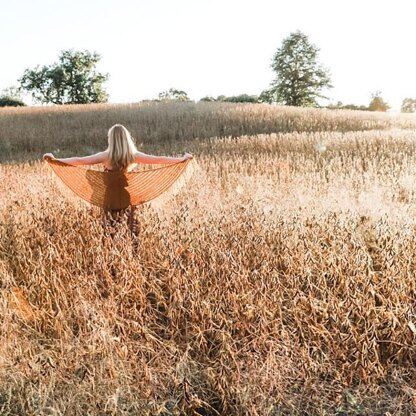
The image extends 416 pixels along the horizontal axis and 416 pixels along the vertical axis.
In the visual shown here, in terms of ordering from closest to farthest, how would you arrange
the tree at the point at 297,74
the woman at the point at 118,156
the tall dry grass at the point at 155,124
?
the woman at the point at 118,156, the tall dry grass at the point at 155,124, the tree at the point at 297,74

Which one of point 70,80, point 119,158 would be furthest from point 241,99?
point 119,158

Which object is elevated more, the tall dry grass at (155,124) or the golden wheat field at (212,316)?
the tall dry grass at (155,124)

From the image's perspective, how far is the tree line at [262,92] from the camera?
157 feet

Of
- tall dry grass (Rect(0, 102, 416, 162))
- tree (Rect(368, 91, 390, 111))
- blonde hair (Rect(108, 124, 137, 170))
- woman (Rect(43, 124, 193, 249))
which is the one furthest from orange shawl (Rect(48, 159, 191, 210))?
tree (Rect(368, 91, 390, 111))

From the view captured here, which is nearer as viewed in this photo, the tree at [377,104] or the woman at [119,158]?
the woman at [119,158]

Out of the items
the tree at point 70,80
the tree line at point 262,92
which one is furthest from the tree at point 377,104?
the tree at point 70,80

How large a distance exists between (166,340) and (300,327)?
0.76 m

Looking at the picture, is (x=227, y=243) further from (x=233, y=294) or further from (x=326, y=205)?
(x=326, y=205)

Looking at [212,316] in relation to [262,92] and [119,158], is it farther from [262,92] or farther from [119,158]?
[262,92]

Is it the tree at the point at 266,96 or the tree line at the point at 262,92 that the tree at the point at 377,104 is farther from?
the tree at the point at 266,96

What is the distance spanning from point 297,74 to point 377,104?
17777 millimetres

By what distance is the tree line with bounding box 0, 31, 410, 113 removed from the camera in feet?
157

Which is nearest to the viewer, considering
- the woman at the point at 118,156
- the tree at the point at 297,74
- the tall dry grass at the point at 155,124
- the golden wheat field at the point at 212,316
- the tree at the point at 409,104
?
the golden wheat field at the point at 212,316

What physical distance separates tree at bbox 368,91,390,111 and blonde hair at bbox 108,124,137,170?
6020 centimetres
